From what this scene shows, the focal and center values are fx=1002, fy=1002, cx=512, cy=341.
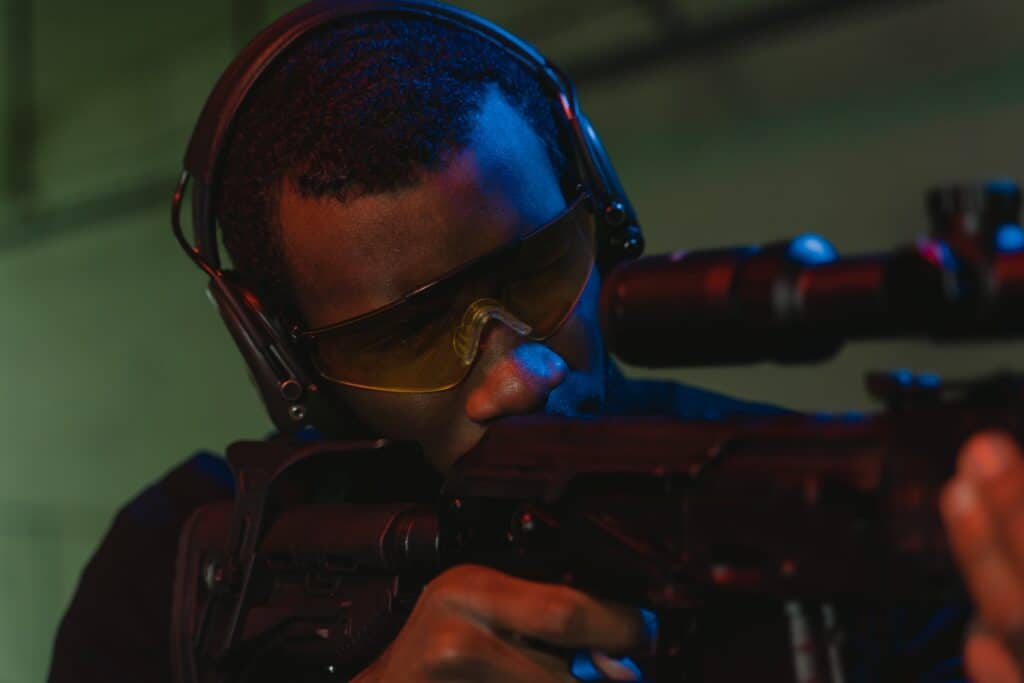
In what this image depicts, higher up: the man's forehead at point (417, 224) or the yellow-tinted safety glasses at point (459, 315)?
the man's forehead at point (417, 224)

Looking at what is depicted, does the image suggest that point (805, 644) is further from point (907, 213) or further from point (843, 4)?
point (843, 4)

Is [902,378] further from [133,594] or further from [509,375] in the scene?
[133,594]

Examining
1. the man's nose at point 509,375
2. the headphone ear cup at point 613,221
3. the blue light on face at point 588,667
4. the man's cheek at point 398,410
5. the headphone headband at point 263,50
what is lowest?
the blue light on face at point 588,667

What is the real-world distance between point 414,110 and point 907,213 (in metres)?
0.89

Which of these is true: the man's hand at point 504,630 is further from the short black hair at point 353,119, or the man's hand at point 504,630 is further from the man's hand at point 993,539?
the short black hair at point 353,119

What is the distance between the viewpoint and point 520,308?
991 millimetres

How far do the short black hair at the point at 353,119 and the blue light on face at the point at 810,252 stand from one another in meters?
0.48

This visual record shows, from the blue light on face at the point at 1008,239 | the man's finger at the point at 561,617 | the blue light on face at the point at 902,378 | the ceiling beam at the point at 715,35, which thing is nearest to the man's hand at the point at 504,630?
the man's finger at the point at 561,617

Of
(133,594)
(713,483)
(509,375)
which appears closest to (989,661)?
(713,483)

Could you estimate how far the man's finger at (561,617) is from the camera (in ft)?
2.44

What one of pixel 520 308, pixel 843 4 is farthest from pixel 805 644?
pixel 843 4

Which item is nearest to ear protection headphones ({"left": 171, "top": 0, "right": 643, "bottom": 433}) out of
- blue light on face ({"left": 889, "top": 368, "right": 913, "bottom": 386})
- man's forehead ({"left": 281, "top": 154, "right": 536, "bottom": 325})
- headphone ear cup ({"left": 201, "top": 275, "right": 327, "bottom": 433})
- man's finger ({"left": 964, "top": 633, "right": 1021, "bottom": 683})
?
headphone ear cup ({"left": 201, "top": 275, "right": 327, "bottom": 433})

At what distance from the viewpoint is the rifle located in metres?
0.56

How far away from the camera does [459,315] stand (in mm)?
975
